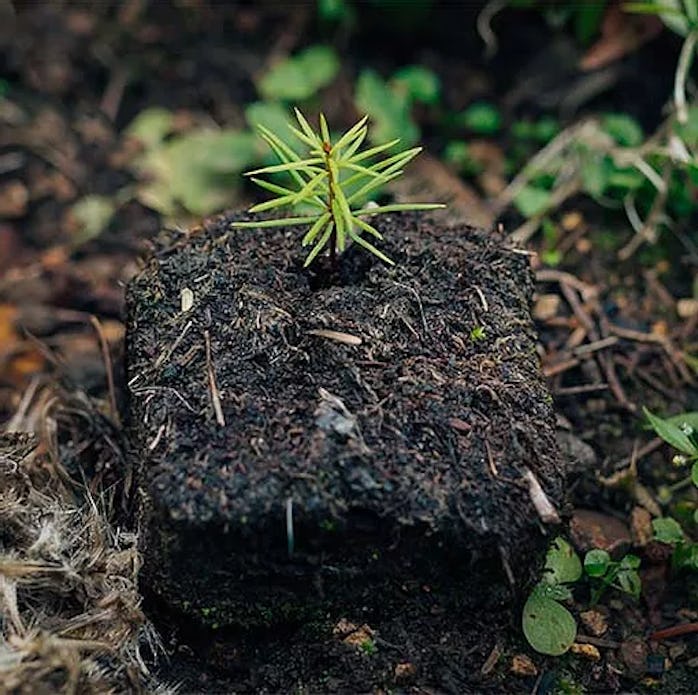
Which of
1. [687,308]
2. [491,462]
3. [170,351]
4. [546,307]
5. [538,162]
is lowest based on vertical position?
[491,462]

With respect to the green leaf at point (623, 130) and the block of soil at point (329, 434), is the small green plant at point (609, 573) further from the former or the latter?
the green leaf at point (623, 130)

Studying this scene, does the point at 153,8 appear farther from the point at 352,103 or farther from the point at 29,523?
the point at 29,523

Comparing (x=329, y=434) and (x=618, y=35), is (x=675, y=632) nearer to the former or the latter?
(x=329, y=434)

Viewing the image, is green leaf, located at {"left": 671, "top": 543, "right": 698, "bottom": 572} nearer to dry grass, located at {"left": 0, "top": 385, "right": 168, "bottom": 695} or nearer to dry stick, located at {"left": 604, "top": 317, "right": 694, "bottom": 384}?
dry stick, located at {"left": 604, "top": 317, "right": 694, "bottom": 384}

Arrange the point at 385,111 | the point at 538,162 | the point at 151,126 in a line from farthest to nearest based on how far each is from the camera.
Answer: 1. the point at 151,126
2. the point at 385,111
3. the point at 538,162

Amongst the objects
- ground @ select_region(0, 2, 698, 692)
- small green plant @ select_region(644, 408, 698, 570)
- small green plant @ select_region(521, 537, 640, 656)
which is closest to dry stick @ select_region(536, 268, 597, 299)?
ground @ select_region(0, 2, 698, 692)

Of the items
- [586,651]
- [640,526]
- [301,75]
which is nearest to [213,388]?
[586,651]

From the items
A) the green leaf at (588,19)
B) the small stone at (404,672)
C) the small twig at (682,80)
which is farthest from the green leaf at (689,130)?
the small stone at (404,672)

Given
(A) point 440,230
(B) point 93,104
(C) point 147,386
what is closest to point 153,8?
(B) point 93,104
